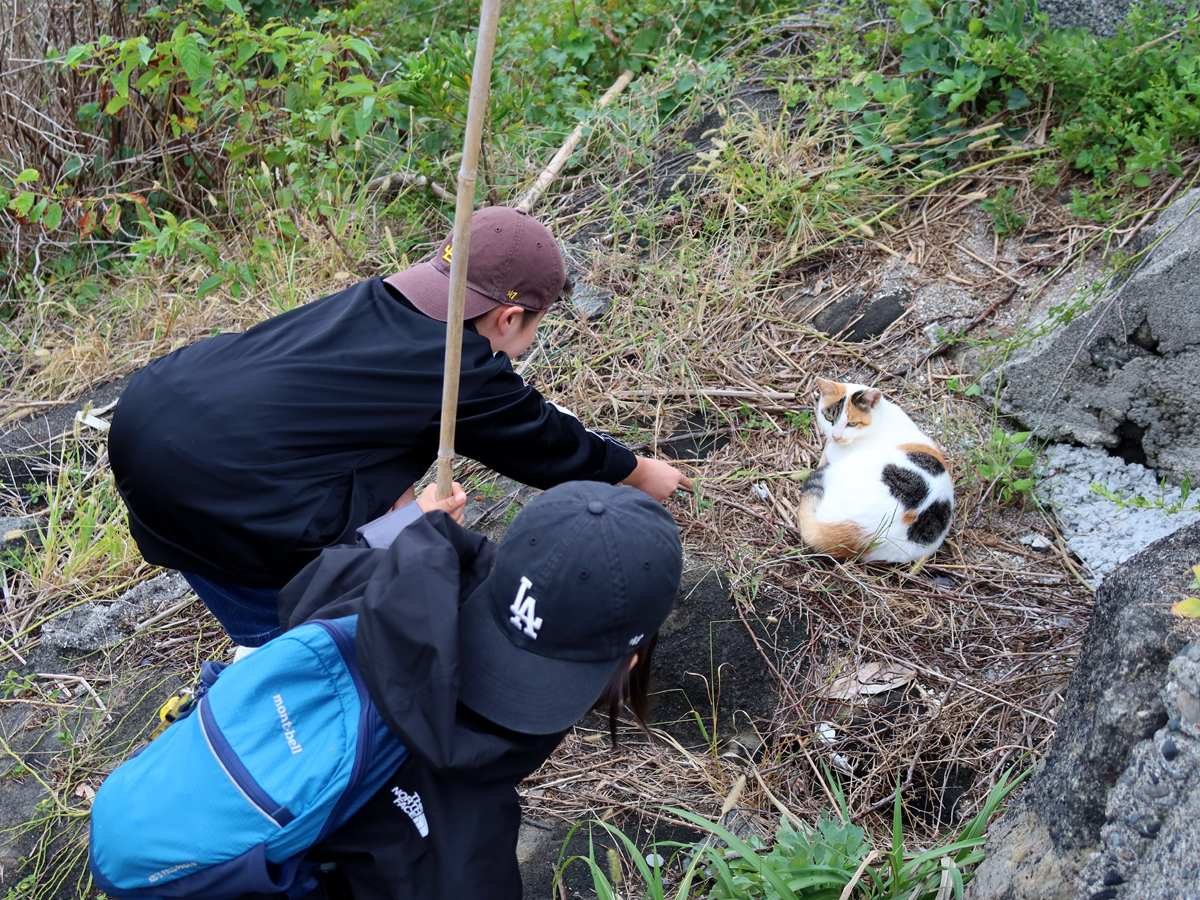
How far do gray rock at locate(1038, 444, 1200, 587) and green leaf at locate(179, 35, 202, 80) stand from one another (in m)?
3.76

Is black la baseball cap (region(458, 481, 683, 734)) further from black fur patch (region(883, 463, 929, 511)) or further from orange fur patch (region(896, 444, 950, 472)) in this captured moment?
orange fur patch (region(896, 444, 950, 472))

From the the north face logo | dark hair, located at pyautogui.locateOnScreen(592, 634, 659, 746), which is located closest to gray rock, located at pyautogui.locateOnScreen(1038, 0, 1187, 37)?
dark hair, located at pyautogui.locateOnScreen(592, 634, 659, 746)

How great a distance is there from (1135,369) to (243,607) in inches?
110

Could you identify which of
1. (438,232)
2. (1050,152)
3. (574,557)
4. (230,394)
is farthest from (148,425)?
(1050,152)

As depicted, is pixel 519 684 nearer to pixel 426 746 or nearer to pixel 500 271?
pixel 426 746

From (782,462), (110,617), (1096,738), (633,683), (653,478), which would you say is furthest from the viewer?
(782,462)

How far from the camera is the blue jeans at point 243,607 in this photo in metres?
2.14

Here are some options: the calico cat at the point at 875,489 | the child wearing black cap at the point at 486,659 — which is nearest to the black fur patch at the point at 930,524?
the calico cat at the point at 875,489

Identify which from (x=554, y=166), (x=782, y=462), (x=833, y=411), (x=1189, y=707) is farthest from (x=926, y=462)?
(x=554, y=166)

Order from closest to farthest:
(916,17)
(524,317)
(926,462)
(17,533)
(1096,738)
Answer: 1. (1096,738)
2. (524,317)
3. (926,462)
4. (17,533)
5. (916,17)

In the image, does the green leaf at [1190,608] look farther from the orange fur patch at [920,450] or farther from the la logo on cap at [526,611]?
the orange fur patch at [920,450]

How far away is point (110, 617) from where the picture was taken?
296 centimetres

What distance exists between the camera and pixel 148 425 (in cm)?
194

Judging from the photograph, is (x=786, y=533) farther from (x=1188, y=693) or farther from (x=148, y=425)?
(x=148, y=425)
